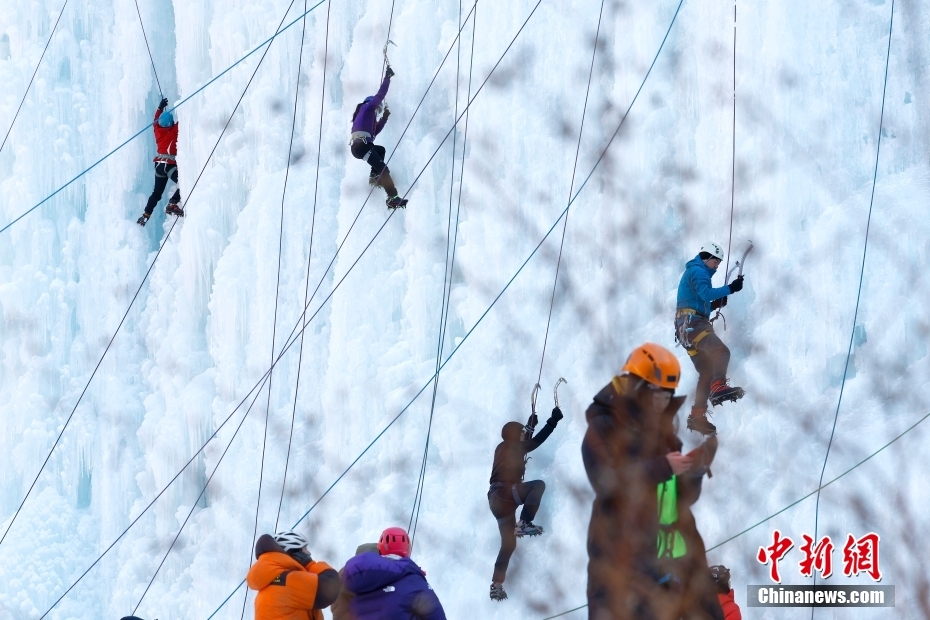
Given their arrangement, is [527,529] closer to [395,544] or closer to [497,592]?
[497,592]

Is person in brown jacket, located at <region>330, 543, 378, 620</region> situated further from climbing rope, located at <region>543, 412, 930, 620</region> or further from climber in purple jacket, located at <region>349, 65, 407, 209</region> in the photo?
climber in purple jacket, located at <region>349, 65, 407, 209</region>

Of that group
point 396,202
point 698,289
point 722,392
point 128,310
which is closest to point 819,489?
point 722,392

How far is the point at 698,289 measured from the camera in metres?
6.52

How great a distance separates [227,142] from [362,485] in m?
3.43

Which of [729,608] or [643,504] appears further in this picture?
[729,608]

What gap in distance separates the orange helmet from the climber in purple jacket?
5.34m

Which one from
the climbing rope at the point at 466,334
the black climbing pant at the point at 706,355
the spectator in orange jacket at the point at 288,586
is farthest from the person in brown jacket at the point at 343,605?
the climbing rope at the point at 466,334

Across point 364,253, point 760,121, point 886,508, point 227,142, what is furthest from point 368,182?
point 886,508

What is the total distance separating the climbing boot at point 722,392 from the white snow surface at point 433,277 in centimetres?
37

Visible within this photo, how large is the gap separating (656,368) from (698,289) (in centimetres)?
336

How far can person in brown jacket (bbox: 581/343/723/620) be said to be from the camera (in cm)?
314

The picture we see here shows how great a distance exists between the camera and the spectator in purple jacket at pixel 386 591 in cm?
444

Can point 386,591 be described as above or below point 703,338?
below

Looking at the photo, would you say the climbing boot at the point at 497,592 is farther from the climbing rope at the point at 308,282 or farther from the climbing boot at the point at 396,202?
the climbing boot at the point at 396,202
